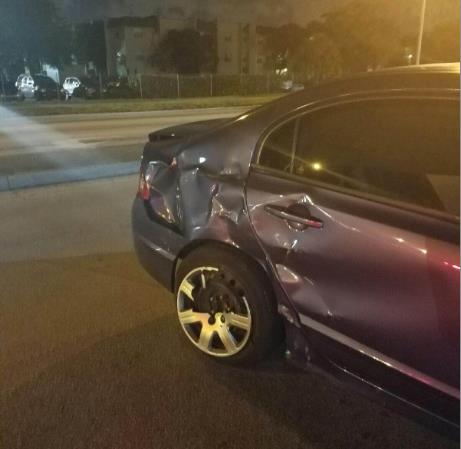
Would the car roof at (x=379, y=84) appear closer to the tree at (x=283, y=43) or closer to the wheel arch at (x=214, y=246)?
the wheel arch at (x=214, y=246)

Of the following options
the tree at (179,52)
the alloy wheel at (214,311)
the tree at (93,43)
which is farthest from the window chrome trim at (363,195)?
the tree at (93,43)

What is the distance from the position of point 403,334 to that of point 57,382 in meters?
1.87

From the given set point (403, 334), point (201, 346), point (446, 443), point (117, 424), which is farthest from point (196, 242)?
point (446, 443)

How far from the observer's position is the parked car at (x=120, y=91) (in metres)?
34.6

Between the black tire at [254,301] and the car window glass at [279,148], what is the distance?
0.50 metres

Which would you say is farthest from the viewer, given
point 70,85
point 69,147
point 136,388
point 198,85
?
point 198,85

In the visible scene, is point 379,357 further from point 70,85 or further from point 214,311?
point 70,85

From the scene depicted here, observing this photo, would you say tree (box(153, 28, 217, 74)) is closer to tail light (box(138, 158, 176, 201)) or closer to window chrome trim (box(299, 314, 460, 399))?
tail light (box(138, 158, 176, 201))

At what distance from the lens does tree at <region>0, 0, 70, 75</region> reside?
115ft

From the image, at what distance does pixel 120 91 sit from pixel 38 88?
4825 mm

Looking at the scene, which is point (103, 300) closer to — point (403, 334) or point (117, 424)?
point (117, 424)

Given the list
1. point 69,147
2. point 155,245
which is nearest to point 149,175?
point 155,245

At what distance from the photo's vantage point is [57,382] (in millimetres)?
3041

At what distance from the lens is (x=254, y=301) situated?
2844 mm
